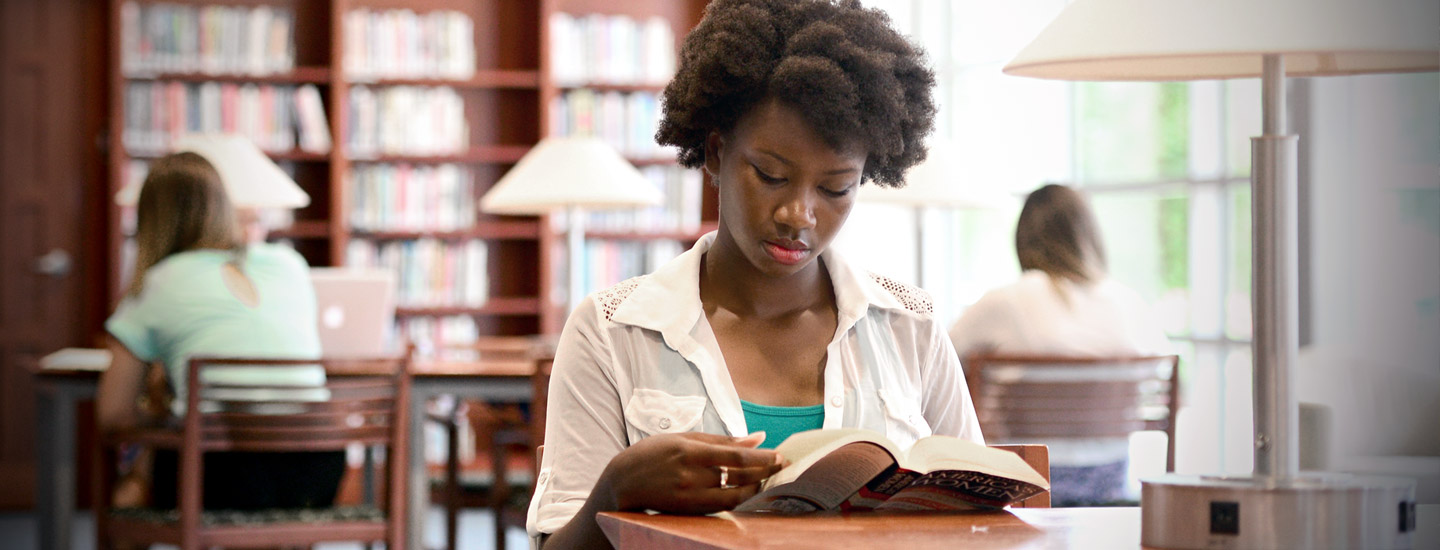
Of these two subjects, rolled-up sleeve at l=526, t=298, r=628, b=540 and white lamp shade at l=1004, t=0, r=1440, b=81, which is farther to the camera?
rolled-up sleeve at l=526, t=298, r=628, b=540

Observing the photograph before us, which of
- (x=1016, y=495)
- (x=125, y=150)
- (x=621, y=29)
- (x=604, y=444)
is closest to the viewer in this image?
(x=1016, y=495)

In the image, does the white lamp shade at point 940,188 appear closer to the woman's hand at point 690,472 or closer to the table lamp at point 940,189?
the table lamp at point 940,189

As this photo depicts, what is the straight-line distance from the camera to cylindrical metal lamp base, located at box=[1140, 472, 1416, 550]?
36.6 inches

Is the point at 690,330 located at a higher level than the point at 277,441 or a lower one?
higher

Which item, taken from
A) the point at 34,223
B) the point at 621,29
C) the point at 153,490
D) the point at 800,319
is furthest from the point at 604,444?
the point at 34,223

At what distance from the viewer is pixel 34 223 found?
5746 mm

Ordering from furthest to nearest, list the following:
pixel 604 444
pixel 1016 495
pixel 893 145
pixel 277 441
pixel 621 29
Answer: pixel 621 29
pixel 277 441
pixel 893 145
pixel 604 444
pixel 1016 495

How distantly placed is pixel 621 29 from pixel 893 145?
15.3ft

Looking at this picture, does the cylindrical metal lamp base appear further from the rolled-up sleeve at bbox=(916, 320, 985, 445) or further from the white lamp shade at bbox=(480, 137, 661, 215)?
the white lamp shade at bbox=(480, 137, 661, 215)

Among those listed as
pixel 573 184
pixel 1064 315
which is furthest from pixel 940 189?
pixel 573 184

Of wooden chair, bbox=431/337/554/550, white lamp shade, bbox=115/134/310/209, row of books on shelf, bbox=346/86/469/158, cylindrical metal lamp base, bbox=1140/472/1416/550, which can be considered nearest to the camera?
cylindrical metal lamp base, bbox=1140/472/1416/550

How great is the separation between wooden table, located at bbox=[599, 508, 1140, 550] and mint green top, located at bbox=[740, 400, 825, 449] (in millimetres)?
229

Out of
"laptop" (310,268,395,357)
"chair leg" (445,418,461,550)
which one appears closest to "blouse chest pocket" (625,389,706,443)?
"chair leg" (445,418,461,550)

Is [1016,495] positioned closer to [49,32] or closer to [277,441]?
[277,441]
